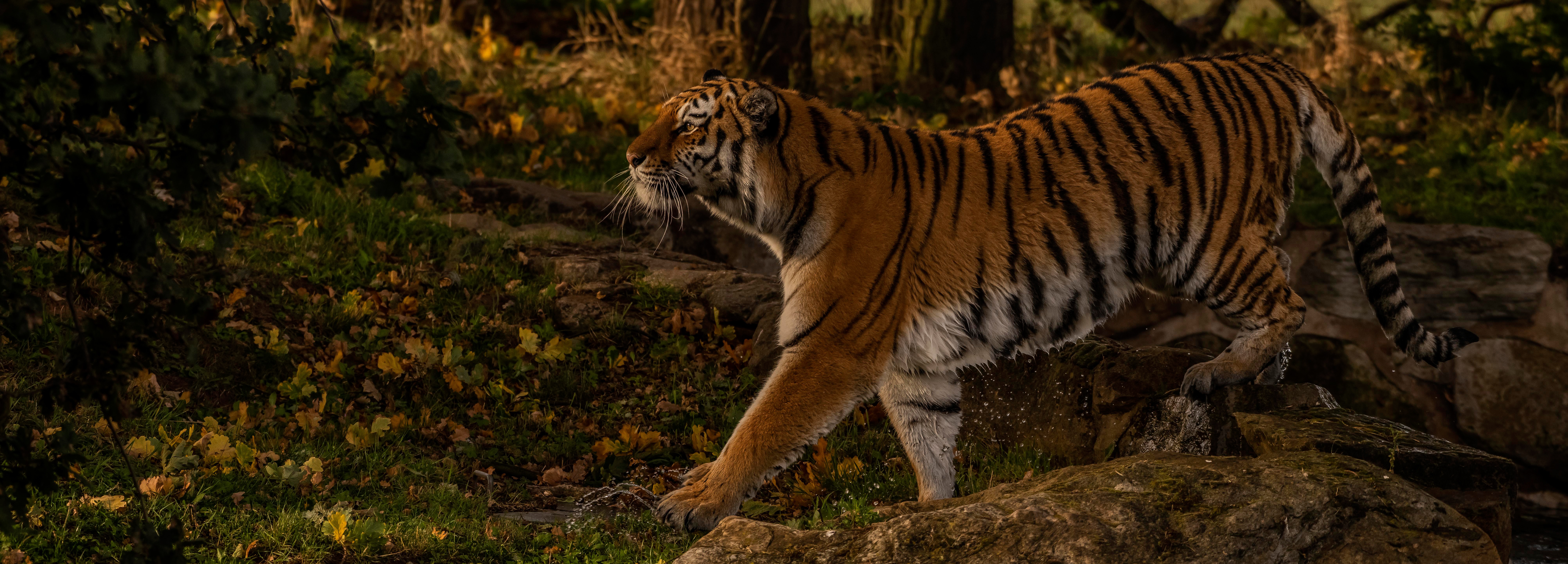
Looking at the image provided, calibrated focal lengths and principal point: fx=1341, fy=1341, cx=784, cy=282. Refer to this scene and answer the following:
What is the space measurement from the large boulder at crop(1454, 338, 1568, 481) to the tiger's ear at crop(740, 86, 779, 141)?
15.4 feet

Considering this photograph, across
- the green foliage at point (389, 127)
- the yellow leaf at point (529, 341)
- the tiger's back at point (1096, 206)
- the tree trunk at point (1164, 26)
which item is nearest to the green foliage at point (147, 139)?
the green foliage at point (389, 127)

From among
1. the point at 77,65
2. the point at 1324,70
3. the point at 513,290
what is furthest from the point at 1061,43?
the point at 77,65

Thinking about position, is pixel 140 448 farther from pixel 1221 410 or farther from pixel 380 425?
pixel 1221 410

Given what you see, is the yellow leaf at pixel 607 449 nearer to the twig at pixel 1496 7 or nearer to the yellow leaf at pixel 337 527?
the yellow leaf at pixel 337 527

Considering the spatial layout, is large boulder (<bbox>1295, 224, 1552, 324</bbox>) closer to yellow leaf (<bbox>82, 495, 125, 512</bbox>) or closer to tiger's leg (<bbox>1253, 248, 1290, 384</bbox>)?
tiger's leg (<bbox>1253, 248, 1290, 384</bbox>)

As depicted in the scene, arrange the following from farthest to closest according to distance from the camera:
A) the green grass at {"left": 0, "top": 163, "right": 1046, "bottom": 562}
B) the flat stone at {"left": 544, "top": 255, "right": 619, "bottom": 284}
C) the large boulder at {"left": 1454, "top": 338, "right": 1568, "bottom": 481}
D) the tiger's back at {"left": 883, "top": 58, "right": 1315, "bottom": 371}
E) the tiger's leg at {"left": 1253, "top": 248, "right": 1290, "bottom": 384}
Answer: the large boulder at {"left": 1454, "top": 338, "right": 1568, "bottom": 481} < the flat stone at {"left": 544, "top": 255, "right": 619, "bottom": 284} < the tiger's leg at {"left": 1253, "top": 248, "right": 1290, "bottom": 384} < the tiger's back at {"left": 883, "top": 58, "right": 1315, "bottom": 371} < the green grass at {"left": 0, "top": 163, "right": 1046, "bottom": 562}

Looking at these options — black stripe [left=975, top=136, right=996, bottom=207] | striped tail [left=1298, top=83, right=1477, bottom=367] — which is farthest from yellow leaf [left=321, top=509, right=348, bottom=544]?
striped tail [left=1298, top=83, right=1477, bottom=367]

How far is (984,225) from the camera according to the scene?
482 cm

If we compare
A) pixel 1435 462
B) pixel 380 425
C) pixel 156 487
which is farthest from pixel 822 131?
pixel 156 487

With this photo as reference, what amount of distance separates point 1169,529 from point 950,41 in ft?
22.5

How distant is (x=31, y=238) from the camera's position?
19.6 feet

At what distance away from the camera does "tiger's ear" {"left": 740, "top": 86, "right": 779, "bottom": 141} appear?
4.63 metres

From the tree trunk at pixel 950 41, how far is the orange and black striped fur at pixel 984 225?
182 inches

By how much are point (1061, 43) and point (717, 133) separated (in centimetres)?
697
